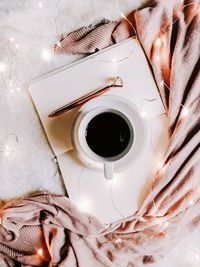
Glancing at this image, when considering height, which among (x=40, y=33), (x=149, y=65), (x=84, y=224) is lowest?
(x=84, y=224)

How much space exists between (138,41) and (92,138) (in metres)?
0.24

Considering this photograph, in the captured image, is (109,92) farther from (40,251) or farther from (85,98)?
(40,251)

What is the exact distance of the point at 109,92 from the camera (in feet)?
2.76

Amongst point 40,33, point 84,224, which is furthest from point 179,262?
point 40,33

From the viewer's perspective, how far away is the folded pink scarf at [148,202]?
2.90 feet

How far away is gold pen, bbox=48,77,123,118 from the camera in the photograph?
826 mm

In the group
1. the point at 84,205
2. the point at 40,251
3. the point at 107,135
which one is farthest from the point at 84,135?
the point at 40,251

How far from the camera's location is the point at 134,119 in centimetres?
77

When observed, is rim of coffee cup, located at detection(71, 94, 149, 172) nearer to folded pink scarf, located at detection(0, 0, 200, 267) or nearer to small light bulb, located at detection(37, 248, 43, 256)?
folded pink scarf, located at detection(0, 0, 200, 267)

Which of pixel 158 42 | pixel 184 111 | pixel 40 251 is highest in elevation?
pixel 158 42

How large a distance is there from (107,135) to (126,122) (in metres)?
0.04

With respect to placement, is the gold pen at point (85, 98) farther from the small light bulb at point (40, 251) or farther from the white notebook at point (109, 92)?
the small light bulb at point (40, 251)

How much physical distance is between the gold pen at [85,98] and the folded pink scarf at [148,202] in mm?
83

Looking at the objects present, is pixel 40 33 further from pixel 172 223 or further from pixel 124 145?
pixel 172 223
